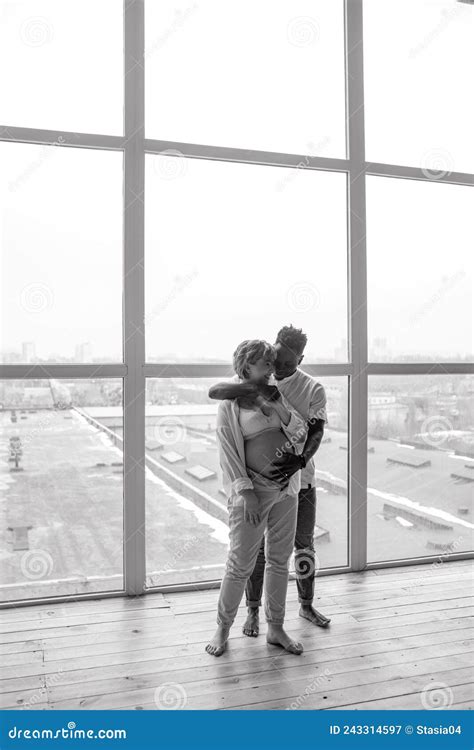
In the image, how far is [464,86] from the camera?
11.9ft

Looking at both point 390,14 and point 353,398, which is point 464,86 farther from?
point 353,398

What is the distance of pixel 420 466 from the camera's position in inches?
140

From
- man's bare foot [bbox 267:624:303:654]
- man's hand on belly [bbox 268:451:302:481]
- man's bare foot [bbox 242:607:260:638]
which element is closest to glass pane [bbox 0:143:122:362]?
man's hand on belly [bbox 268:451:302:481]

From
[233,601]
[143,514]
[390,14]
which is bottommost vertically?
[233,601]

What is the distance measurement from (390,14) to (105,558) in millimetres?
3457

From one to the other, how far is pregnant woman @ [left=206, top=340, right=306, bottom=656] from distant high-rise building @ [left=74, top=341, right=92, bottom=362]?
2.97 feet

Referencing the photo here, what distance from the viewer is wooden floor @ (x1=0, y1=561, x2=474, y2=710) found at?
2.03m

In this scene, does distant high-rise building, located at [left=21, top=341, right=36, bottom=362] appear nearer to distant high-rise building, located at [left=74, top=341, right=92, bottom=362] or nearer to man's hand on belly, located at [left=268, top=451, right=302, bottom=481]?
distant high-rise building, located at [left=74, top=341, right=92, bottom=362]

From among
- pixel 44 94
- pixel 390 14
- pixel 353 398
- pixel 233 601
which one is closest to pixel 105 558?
pixel 233 601

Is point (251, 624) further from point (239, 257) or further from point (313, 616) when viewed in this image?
point (239, 257)

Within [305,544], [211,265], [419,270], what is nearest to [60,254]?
[211,265]

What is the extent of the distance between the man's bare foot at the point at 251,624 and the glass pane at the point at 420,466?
3.54 feet

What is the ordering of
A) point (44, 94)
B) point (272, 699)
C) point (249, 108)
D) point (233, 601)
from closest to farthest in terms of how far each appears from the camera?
point (272, 699) < point (233, 601) < point (44, 94) < point (249, 108)

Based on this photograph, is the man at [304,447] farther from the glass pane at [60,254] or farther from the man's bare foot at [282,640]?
the glass pane at [60,254]
